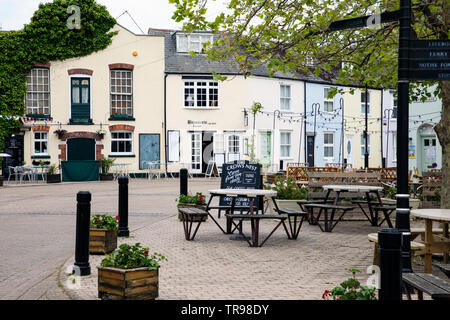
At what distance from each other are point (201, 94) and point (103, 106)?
586 cm

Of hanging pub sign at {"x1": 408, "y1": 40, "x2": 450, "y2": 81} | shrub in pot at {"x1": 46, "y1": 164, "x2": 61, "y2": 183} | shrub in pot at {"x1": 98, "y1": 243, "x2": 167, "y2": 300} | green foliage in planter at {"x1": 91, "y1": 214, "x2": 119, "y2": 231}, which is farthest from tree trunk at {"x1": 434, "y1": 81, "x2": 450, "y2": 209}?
shrub in pot at {"x1": 46, "y1": 164, "x2": 61, "y2": 183}

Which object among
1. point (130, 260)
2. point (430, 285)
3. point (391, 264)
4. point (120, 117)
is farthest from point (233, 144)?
point (391, 264)

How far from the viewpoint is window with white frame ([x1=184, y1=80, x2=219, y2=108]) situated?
32750 millimetres

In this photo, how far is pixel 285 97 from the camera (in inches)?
1385

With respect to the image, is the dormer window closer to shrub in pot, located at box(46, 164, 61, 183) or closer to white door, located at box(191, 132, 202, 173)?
white door, located at box(191, 132, 202, 173)

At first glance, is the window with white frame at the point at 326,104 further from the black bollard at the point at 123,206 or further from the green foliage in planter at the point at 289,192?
the black bollard at the point at 123,206

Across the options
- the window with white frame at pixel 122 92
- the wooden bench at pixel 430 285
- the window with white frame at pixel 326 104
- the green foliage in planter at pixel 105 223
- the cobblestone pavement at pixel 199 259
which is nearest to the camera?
the wooden bench at pixel 430 285

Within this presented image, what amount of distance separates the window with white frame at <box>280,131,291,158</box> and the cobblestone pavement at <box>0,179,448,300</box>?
846 inches

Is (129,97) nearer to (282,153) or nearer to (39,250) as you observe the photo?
(282,153)

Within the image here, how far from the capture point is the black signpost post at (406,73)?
5961 millimetres

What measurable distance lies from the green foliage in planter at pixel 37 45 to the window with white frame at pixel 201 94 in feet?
20.5

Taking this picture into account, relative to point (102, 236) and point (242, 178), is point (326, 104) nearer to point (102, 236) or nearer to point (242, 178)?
point (242, 178)

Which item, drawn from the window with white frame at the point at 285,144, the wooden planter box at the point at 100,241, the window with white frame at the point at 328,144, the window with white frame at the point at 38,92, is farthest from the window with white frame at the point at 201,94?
the wooden planter box at the point at 100,241
